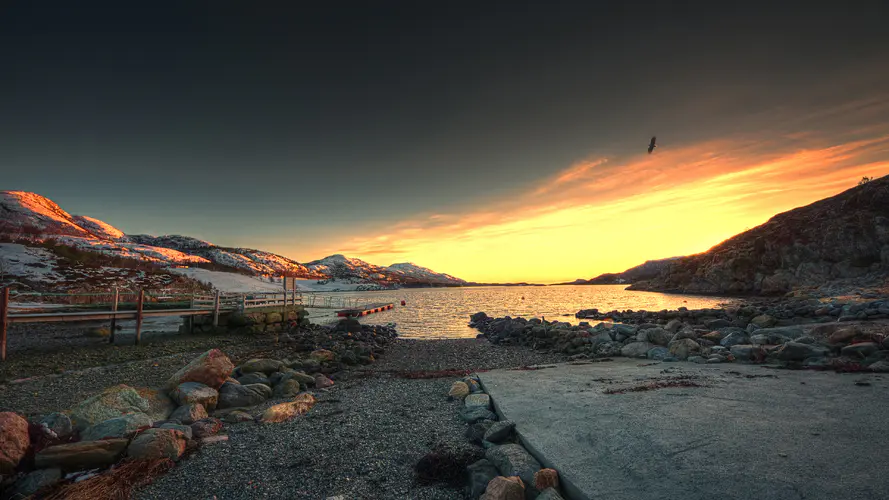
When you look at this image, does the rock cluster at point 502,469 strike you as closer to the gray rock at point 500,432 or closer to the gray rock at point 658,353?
the gray rock at point 500,432

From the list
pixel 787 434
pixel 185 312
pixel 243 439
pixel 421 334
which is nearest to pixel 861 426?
pixel 787 434

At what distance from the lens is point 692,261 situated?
96.2 metres

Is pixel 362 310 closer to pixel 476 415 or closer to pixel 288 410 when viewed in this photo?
pixel 288 410

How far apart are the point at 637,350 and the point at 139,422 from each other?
17389 millimetres

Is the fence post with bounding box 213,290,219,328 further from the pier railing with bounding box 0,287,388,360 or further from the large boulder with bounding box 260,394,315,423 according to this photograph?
the large boulder with bounding box 260,394,315,423

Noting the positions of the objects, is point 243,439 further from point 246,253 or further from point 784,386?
point 246,253

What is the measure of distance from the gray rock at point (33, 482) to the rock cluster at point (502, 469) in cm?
683

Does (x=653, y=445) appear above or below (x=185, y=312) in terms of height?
below

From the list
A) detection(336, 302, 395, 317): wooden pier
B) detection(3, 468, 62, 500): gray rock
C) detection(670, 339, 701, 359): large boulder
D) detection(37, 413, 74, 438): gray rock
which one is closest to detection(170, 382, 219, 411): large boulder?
detection(37, 413, 74, 438): gray rock

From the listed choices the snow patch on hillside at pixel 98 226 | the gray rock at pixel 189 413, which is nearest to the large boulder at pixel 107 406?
the gray rock at pixel 189 413

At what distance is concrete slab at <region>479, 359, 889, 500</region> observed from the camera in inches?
174

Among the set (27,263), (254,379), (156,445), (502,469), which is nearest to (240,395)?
(254,379)

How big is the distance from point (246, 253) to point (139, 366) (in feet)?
664

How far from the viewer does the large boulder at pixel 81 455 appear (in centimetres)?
613
